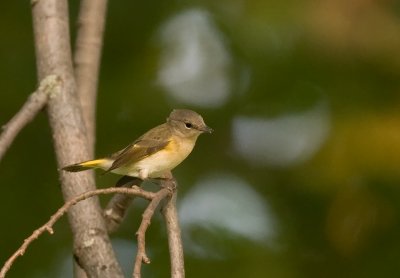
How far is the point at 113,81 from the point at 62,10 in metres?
0.42

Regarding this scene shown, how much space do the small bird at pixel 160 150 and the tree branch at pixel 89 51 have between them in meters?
0.28

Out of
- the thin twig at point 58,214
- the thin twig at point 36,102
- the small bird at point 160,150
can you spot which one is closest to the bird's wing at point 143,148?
the small bird at point 160,150

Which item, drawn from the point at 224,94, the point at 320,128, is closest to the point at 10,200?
the point at 224,94

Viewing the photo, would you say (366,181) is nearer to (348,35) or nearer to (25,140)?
(348,35)

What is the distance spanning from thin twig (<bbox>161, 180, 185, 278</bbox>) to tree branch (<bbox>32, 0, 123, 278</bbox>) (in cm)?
17

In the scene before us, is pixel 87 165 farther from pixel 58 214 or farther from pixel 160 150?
pixel 58 214

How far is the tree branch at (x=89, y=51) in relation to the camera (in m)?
2.34

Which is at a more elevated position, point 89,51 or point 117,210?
point 89,51

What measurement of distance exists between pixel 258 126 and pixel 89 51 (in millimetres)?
636

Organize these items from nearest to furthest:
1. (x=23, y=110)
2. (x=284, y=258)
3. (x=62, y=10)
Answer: (x=23, y=110), (x=62, y=10), (x=284, y=258)

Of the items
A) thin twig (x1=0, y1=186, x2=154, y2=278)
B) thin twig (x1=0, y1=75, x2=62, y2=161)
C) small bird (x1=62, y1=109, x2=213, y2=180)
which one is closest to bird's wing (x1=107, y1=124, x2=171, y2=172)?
small bird (x1=62, y1=109, x2=213, y2=180)

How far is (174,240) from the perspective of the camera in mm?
1577

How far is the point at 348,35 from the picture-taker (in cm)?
256

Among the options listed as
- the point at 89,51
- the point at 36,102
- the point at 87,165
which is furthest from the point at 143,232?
the point at 89,51
